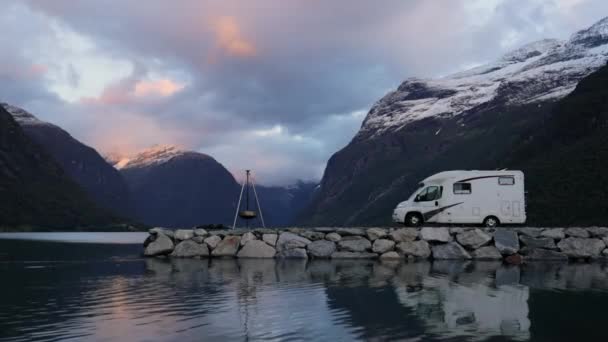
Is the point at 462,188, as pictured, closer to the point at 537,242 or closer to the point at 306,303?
the point at 537,242

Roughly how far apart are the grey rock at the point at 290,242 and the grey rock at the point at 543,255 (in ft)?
42.5

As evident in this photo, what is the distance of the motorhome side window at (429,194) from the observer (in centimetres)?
3459

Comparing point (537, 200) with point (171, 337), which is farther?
point (537, 200)

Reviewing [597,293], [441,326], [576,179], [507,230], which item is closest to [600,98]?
[576,179]

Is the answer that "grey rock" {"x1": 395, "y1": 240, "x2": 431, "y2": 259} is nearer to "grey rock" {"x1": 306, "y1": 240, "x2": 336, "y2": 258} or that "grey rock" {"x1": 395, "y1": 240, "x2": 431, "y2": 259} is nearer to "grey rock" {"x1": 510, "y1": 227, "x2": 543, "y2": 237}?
"grey rock" {"x1": 306, "y1": 240, "x2": 336, "y2": 258}

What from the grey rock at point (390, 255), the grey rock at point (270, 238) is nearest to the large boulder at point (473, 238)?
the grey rock at point (390, 255)

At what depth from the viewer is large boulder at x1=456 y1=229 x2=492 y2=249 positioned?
107 feet

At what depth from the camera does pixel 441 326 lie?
13219 millimetres

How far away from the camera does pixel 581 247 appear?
32531 mm

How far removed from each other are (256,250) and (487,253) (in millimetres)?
13727

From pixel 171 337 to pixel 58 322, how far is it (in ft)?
12.4

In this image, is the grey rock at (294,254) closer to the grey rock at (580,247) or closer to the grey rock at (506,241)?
the grey rock at (506,241)

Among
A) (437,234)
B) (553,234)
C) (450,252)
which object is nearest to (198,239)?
(437,234)

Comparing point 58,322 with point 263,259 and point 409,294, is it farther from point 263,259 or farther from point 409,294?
point 263,259
